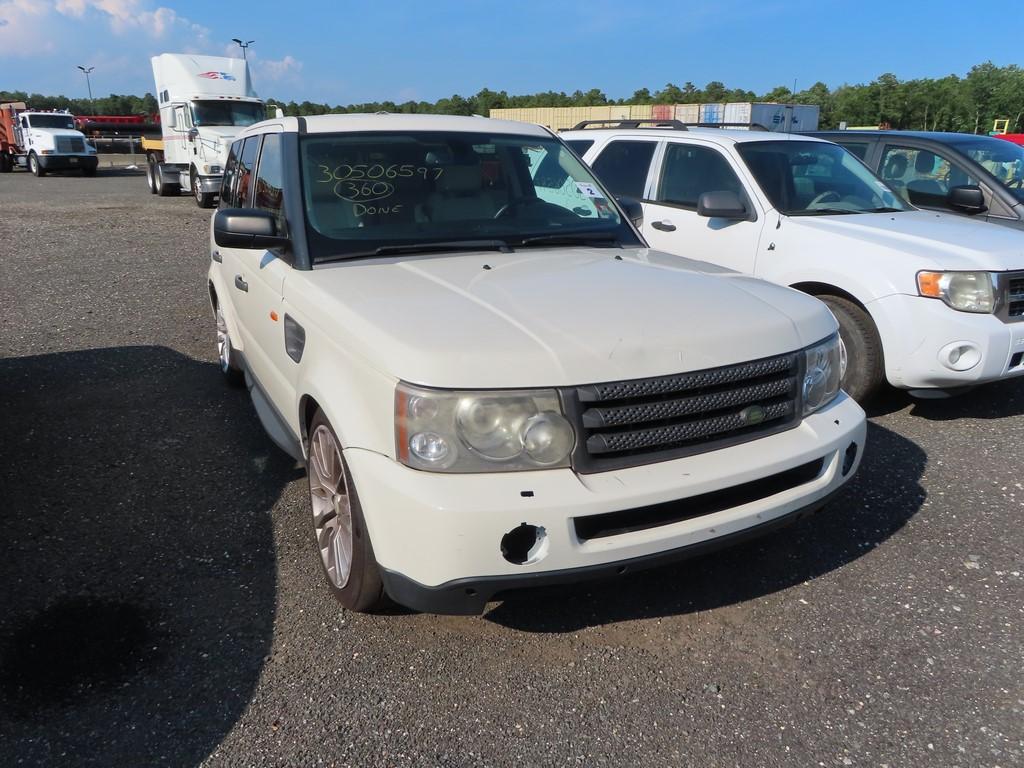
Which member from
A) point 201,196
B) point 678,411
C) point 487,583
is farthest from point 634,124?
point 201,196

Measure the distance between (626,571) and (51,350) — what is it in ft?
20.1

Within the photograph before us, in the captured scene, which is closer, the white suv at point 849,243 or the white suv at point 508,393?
the white suv at point 508,393

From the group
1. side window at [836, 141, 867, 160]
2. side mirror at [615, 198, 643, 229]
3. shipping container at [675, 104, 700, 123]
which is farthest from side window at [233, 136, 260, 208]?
shipping container at [675, 104, 700, 123]

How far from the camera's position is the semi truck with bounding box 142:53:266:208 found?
19.4 m

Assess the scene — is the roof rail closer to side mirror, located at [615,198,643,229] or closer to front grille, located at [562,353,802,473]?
side mirror, located at [615,198,643,229]

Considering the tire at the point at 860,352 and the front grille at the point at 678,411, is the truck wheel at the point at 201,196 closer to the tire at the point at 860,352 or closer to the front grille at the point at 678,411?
the tire at the point at 860,352

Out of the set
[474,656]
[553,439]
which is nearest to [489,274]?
[553,439]

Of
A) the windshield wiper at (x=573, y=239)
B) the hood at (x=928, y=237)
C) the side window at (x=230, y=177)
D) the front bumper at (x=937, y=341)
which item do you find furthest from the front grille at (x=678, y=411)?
the side window at (x=230, y=177)

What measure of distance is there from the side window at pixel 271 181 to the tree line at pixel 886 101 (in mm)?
67895

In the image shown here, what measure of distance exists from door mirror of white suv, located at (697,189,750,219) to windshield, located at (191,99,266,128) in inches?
674

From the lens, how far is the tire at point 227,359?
523cm

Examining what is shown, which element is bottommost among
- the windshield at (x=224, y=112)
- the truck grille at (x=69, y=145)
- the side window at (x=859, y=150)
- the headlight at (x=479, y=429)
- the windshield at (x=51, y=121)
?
the headlight at (x=479, y=429)

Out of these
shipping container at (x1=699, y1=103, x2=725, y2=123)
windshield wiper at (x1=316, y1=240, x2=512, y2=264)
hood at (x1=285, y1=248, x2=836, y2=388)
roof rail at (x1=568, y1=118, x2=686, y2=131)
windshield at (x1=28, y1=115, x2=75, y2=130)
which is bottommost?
hood at (x1=285, y1=248, x2=836, y2=388)

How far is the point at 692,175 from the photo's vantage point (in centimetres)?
630
